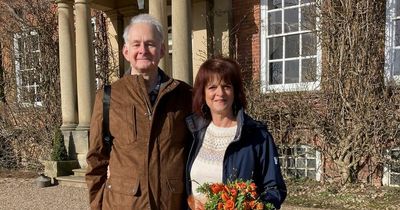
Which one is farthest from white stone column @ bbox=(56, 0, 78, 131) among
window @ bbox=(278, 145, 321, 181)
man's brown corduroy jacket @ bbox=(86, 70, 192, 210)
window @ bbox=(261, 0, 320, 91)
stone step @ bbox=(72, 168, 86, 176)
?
man's brown corduroy jacket @ bbox=(86, 70, 192, 210)

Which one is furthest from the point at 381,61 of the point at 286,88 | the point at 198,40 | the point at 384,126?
the point at 198,40

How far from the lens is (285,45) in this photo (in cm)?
873

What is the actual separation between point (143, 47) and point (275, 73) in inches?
275

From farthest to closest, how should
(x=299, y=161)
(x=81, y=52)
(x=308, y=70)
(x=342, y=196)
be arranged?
(x=81, y=52), (x=299, y=161), (x=308, y=70), (x=342, y=196)

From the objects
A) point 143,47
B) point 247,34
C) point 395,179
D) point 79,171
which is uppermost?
point 247,34

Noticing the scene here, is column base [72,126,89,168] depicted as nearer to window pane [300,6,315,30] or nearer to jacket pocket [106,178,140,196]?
window pane [300,6,315,30]

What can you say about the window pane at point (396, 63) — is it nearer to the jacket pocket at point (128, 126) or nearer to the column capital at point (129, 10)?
the jacket pocket at point (128, 126)

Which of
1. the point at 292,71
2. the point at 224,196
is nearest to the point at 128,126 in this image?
the point at 224,196

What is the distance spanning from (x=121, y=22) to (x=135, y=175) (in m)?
9.82

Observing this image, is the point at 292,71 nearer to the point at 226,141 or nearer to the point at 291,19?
the point at 291,19

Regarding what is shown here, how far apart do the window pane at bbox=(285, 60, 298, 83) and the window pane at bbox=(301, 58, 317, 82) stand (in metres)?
0.25

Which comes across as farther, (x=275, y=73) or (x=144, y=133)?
(x=275, y=73)

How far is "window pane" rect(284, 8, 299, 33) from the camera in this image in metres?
8.48

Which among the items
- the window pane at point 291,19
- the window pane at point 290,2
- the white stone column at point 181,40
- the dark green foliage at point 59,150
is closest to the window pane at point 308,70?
the window pane at point 291,19
